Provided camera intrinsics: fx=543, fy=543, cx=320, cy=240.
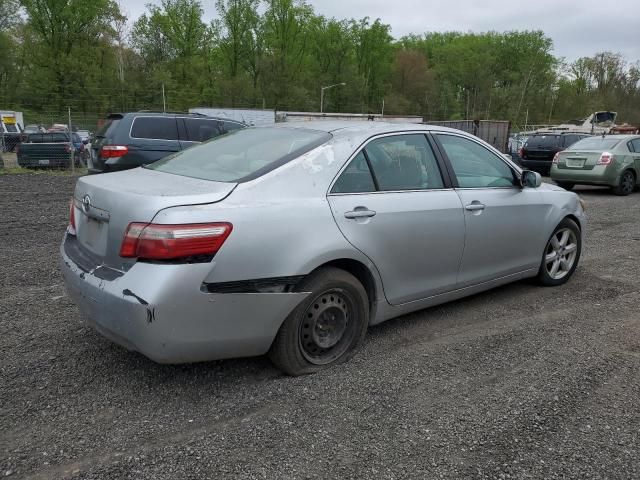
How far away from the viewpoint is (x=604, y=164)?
12461mm

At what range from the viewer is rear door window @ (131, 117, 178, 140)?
33.4ft

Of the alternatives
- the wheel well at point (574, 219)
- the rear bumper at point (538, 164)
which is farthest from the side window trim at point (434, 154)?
the rear bumper at point (538, 164)

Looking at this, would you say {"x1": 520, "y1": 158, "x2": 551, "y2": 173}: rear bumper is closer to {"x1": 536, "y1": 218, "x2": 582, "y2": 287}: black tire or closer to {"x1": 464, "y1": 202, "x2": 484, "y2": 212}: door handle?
{"x1": 536, "y1": 218, "x2": 582, "y2": 287}: black tire

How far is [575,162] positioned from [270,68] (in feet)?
151

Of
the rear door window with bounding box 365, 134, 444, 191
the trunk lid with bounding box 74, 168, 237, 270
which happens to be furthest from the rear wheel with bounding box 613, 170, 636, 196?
the trunk lid with bounding box 74, 168, 237, 270

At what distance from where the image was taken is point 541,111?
211 feet

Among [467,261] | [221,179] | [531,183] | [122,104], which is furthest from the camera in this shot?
[122,104]

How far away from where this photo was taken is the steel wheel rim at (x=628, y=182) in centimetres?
1280

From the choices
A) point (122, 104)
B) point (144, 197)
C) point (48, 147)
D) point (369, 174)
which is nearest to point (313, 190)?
point (369, 174)

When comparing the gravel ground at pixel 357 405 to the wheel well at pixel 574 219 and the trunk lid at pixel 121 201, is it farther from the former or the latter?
the wheel well at pixel 574 219

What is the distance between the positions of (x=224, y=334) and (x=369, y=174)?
4.59ft

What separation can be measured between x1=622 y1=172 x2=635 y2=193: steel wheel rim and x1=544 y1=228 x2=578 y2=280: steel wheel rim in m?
9.02

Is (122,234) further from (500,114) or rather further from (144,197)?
(500,114)

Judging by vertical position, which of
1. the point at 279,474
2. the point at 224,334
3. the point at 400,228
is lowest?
the point at 279,474
